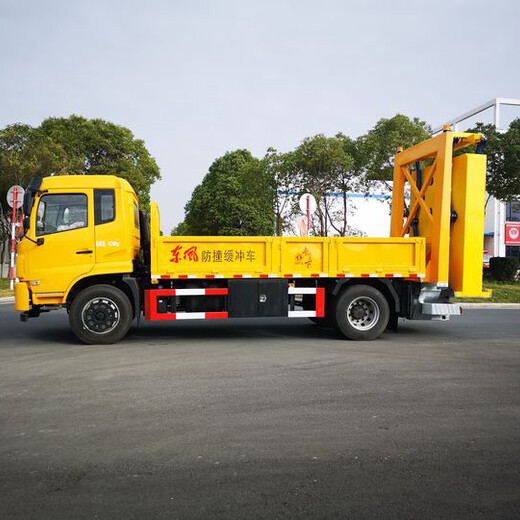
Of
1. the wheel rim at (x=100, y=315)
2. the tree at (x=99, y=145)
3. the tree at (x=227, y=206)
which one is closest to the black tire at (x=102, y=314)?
the wheel rim at (x=100, y=315)

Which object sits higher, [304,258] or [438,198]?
[438,198]

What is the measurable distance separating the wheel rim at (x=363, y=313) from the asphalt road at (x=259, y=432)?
0.99 meters

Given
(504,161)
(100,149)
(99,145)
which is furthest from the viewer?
(100,149)

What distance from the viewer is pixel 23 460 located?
12.6 feet

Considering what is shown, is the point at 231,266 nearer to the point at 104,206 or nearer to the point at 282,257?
the point at 282,257

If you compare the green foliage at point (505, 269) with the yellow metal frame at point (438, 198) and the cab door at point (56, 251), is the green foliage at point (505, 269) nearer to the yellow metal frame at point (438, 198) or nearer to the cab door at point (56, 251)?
the yellow metal frame at point (438, 198)

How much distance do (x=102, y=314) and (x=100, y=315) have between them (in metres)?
0.03

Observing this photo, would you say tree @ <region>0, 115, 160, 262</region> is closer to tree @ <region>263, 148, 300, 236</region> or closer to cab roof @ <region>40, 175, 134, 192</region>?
tree @ <region>263, 148, 300, 236</region>

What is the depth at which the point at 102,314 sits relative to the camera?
29.0 ft

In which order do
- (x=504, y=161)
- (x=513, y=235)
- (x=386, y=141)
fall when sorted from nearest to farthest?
(x=386, y=141)
(x=504, y=161)
(x=513, y=235)

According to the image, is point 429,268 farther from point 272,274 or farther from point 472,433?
point 472,433

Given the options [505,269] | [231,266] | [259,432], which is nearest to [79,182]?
[231,266]

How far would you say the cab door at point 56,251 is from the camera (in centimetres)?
880

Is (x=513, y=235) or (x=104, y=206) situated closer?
(x=104, y=206)
